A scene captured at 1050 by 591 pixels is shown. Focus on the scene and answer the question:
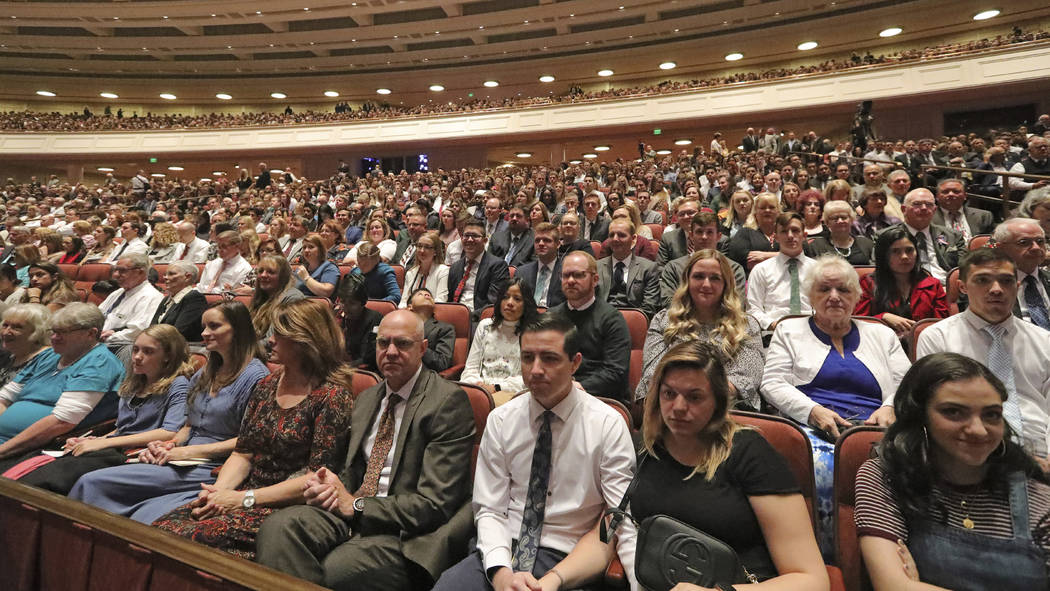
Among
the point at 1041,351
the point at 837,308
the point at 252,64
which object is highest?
the point at 252,64

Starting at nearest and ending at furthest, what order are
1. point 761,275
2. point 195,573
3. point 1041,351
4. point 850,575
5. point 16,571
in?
point 195,573 < point 850,575 < point 16,571 < point 1041,351 < point 761,275

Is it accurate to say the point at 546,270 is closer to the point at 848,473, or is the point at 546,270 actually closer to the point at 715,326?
the point at 715,326

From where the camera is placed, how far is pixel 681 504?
3.38ft

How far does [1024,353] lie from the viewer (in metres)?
1.52

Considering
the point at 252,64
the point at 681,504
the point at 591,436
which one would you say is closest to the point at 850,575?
the point at 681,504

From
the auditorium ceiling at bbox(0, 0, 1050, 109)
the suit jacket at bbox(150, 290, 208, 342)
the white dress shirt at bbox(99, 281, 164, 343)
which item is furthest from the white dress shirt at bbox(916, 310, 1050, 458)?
the auditorium ceiling at bbox(0, 0, 1050, 109)

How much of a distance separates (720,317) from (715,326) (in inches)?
1.7

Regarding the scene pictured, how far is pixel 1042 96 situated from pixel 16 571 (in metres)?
13.8

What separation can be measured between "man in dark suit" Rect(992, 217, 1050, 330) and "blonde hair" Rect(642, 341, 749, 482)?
1630mm

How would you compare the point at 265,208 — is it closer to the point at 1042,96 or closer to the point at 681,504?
the point at 681,504

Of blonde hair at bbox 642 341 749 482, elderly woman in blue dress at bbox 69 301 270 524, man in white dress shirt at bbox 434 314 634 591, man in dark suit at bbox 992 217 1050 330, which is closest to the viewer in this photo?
blonde hair at bbox 642 341 749 482

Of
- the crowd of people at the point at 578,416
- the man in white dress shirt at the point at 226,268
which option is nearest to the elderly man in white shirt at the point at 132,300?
the crowd of people at the point at 578,416

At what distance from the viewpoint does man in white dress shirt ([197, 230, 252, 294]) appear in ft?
12.1

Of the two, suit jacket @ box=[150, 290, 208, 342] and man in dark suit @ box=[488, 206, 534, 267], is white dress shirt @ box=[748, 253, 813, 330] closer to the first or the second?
man in dark suit @ box=[488, 206, 534, 267]
